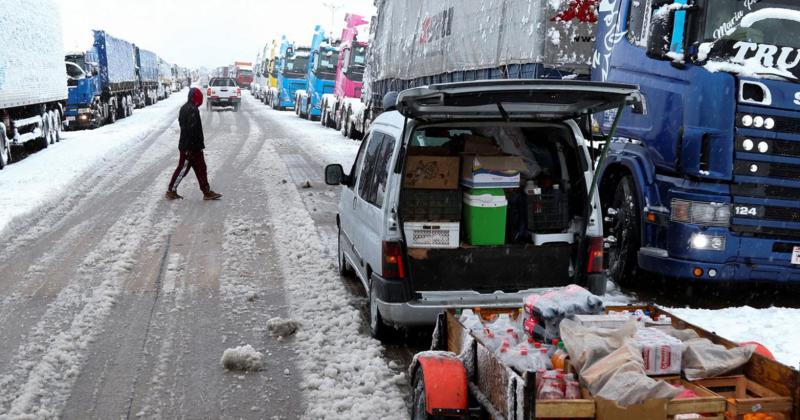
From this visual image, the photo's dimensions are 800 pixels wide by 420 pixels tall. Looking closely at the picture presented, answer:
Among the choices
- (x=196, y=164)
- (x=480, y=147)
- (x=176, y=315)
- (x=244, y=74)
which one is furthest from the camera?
(x=244, y=74)

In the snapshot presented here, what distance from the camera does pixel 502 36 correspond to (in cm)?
1089

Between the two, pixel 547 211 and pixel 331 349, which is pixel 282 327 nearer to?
pixel 331 349

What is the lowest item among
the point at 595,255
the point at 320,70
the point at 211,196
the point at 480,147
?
the point at 211,196

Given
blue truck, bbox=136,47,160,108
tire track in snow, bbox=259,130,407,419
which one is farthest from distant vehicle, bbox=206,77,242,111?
tire track in snow, bbox=259,130,407,419

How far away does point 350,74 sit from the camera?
2609 centimetres

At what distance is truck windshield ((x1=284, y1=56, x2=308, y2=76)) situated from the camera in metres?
40.0

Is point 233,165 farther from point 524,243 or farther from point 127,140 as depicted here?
point 524,243

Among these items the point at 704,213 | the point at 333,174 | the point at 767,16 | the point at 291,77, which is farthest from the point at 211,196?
the point at 291,77

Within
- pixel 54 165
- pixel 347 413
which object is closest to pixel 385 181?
pixel 347 413

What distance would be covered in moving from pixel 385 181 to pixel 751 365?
9.58ft

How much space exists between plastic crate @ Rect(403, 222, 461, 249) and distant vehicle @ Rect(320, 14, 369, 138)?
19.2 metres

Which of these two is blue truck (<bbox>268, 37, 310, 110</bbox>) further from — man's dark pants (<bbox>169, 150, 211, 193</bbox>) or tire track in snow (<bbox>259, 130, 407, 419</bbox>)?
tire track in snow (<bbox>259, 130, 407, 419</bbox>)

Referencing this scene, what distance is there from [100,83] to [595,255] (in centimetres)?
3024

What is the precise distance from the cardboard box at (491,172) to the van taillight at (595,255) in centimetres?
71
